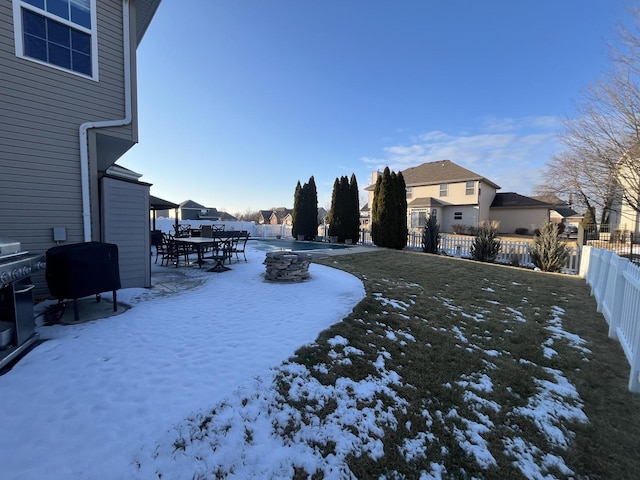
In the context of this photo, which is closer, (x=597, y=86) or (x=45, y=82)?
(x=45, y=82)

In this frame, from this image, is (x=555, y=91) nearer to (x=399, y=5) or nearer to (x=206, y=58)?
(x=399, y=5)

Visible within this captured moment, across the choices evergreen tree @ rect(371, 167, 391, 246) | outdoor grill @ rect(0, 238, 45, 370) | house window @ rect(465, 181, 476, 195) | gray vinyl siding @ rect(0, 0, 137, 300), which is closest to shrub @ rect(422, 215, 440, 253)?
evergreen tree @ rect(371, 167, 391, 246)

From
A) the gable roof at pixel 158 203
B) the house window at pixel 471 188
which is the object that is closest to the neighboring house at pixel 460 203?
the house window at pixel 471 188

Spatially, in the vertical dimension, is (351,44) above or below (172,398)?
above

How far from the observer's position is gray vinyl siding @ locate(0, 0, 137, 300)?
4344 mm

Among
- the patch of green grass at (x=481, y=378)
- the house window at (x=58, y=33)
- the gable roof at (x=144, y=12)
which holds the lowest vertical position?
the patch of green grass at (x=481, y=378)

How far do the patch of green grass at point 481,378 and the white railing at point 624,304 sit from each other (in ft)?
0.78

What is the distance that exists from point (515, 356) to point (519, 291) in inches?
179

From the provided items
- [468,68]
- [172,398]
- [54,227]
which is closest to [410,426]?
[172,398]

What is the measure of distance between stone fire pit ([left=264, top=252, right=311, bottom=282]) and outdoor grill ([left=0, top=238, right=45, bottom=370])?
4016 millimetres

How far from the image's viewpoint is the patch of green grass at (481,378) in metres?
2.36

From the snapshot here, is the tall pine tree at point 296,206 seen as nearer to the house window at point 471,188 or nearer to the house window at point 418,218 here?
the house window at point 418,218

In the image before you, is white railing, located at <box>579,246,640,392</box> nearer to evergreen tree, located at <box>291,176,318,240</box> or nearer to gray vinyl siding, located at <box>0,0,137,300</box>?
gray vinyl siding, located at <box>0,0,137,300</box>

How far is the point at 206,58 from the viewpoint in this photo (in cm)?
980
